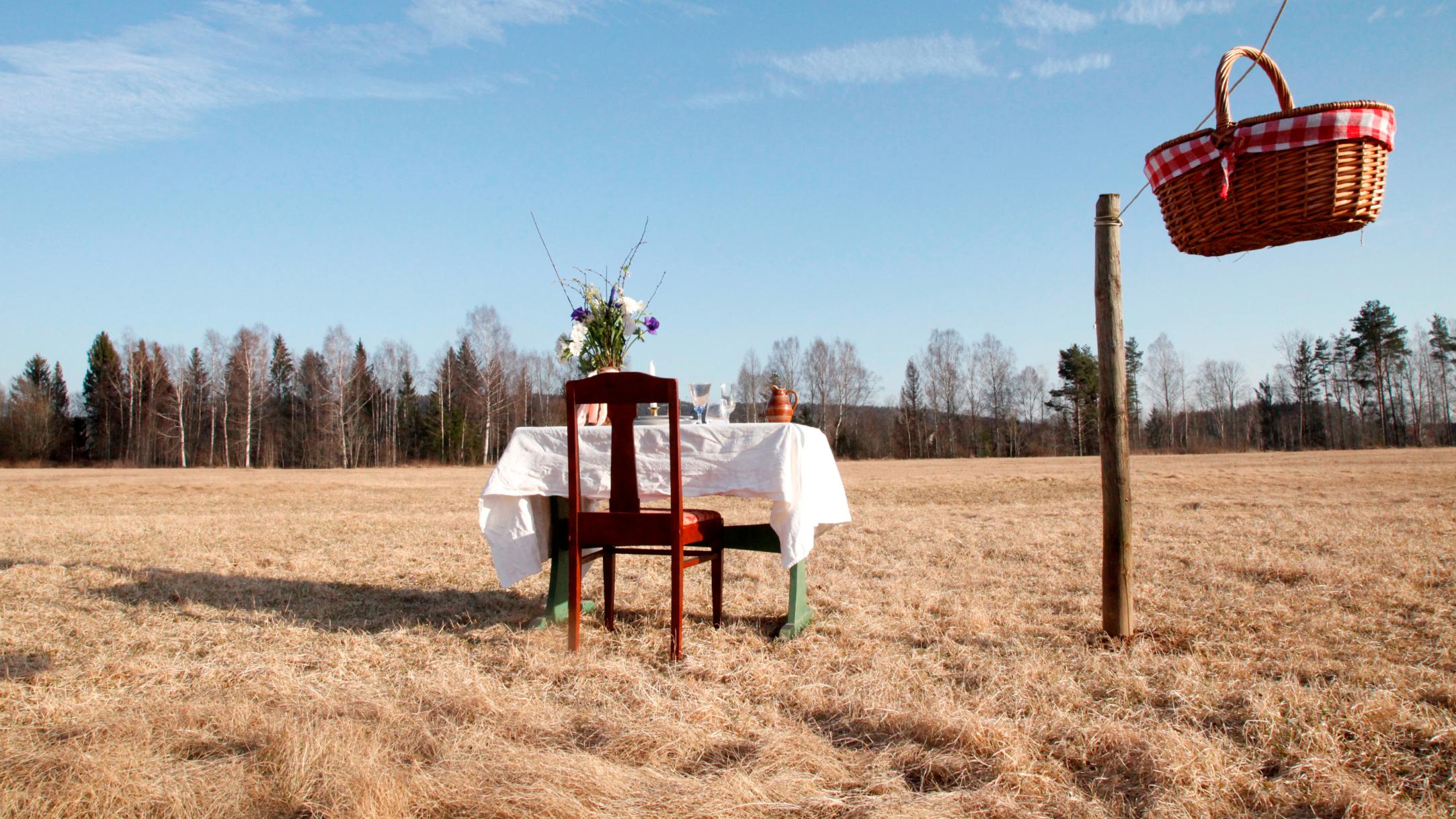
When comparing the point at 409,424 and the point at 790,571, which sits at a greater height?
the point at 409,424

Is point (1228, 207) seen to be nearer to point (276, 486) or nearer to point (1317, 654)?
point (1317, 654)

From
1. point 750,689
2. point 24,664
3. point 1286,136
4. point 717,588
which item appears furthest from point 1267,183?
point 24,664

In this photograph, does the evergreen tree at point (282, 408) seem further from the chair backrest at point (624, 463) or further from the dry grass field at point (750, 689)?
the chair backrest at point (624, 463)

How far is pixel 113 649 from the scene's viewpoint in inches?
159

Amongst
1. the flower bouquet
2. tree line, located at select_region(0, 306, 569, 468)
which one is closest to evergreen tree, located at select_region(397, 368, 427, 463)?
tree line, located at select_region(0, 306, 569, 468)

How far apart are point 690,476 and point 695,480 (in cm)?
3

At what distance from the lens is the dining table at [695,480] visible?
4129 mm

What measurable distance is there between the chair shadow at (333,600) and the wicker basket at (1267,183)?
3871mm

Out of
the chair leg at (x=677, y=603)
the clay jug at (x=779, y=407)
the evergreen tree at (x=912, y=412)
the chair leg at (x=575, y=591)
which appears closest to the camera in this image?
the chair leg at (x=677, y=603)

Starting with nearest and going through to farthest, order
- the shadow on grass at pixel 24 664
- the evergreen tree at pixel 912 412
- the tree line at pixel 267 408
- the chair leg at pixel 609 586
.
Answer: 1. the shadow on grass at pixel 24 664
2. the chair leg at pixel 609 586
3. the tree line at pixel 267 408
4. the evergreen tree at pixel 912 412

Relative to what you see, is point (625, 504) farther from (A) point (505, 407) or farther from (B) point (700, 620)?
(A) point (505, 407)

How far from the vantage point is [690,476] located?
166 inches

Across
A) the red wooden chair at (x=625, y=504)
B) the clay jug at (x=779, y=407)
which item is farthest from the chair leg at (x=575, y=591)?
the clay jug at (x=779, y=407)

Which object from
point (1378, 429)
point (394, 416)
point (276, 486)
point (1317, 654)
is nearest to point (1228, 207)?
point (1317, 654)
